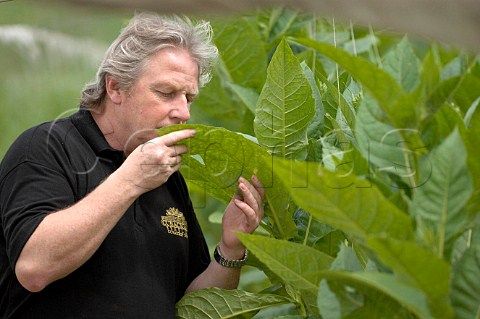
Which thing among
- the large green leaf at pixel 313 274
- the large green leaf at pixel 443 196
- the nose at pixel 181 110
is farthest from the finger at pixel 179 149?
the large green leaf at pixel 443 196

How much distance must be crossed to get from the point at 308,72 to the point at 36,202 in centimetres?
71

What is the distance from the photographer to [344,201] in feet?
4.17

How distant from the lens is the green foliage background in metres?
1.23

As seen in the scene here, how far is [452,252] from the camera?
4.47 feet

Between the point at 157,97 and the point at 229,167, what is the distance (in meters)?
0.34

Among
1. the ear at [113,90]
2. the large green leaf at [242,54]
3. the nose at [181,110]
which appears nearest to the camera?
the nose at [181,110]

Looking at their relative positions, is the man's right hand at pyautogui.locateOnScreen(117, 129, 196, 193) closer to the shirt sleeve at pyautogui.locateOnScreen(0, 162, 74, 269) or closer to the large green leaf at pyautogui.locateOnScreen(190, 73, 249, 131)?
the shirt sleeve at pyautogui.locateOnScreen(0, 162, 74, 269)

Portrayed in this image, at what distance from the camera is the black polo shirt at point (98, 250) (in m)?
1.97

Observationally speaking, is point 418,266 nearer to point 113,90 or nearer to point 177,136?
point 177,136

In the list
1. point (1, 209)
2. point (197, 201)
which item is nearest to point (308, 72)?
point (1, 209)

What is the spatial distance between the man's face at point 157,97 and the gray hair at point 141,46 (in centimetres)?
2

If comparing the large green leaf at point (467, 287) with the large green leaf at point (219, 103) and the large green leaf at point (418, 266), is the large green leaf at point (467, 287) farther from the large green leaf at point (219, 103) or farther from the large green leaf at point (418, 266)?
the large green leaf at point (219, 103)

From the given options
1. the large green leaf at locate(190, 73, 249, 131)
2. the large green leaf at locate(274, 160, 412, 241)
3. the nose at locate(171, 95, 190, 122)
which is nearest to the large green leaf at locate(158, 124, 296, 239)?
the nose at locate(171, 95, 190, 122)

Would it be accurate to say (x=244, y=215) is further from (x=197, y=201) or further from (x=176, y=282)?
(x=197, y=201)
